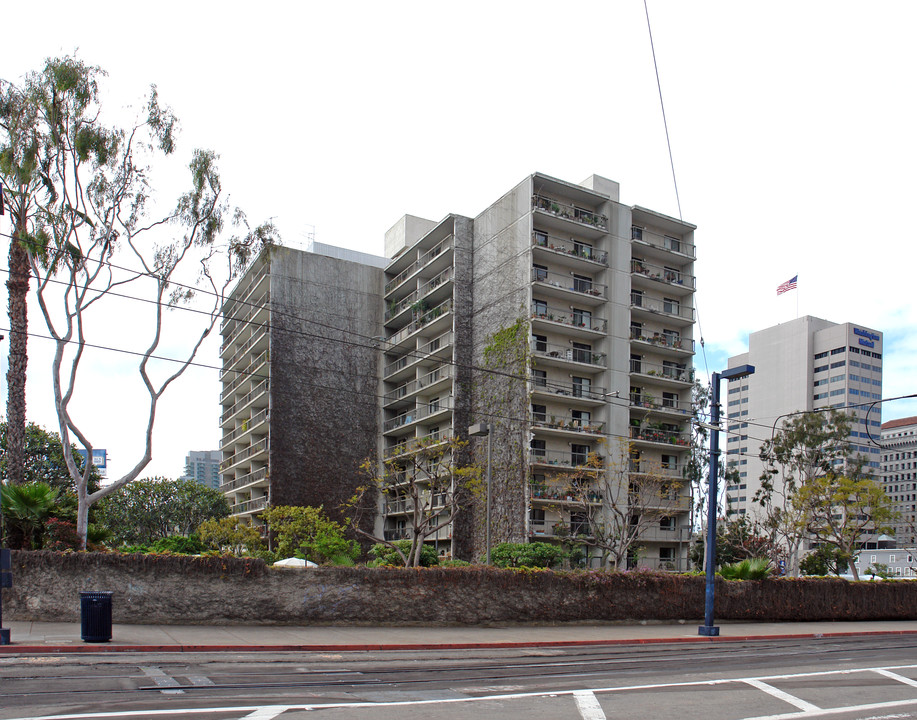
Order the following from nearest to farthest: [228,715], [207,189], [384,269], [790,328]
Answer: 1. [228,715]
2. [207,189]
3. [384,269]
4. [790,328]

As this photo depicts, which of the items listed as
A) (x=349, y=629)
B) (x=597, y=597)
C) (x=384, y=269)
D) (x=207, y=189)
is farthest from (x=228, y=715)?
(x=384, y=269)

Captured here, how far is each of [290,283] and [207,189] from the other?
3468cm

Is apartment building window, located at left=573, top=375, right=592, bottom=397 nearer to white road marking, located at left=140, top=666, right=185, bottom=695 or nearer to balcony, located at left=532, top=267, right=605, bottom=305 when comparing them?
balcony, located at left=532, top=267, right=605, bottom=305

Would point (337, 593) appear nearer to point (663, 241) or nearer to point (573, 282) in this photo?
point (573, 282)

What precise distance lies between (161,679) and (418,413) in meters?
45.8

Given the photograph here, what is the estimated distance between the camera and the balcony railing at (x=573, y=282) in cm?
5269

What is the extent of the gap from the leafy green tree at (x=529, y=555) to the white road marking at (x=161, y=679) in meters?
30.9

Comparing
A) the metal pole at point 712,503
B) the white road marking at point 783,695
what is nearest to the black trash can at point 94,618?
the white road marking at point 783,695

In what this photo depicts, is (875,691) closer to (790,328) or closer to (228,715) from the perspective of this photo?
(228,715)

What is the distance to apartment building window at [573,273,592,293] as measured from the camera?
54.3 metres

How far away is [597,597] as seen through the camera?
2402 cm

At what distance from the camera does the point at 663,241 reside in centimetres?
5994

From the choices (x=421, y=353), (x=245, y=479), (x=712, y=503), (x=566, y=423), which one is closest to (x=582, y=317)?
(x=566, y=423)

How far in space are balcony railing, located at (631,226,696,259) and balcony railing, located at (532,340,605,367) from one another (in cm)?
1028
